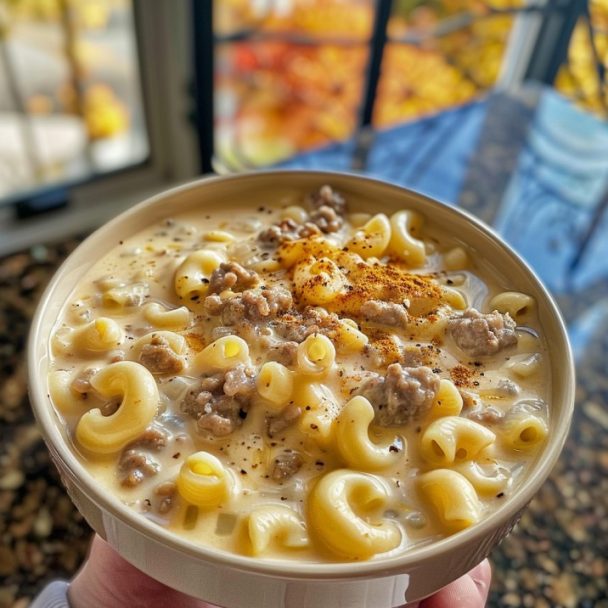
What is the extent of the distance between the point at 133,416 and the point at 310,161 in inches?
71.6

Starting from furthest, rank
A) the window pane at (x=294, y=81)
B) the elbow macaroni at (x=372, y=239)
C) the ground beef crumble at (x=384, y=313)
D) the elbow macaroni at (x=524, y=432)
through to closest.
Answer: the window pane at (x=294, y=81) → the elbow macaroni at (x=372, y=239) → the ground beef crumble at (x=384, y=313) → the elbow macaroni at (x=524, y=432)

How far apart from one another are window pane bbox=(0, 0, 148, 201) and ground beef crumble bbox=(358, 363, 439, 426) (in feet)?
6.67

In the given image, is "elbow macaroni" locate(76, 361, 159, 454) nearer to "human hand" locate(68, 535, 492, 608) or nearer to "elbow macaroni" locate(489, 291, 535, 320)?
"human hand" locate(68, 535, 492, 608)

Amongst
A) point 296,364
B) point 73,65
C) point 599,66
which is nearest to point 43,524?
point 296,364

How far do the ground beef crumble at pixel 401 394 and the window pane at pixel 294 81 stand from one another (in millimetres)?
2386

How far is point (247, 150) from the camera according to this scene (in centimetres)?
321

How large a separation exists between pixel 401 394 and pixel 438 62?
303 cm

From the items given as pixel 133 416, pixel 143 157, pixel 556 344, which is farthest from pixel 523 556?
pixel 143 157

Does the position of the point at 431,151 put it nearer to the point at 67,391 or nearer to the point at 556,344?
the point at 556,344

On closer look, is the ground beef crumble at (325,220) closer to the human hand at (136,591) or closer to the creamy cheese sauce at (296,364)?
the creamy cheese sauce at (296,364)

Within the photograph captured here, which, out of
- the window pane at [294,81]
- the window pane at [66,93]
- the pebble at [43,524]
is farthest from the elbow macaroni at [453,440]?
the window pane at [294,81]

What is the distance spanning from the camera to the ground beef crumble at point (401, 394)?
0.78 metres

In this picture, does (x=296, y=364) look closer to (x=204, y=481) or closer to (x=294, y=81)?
(x=204, y=481)

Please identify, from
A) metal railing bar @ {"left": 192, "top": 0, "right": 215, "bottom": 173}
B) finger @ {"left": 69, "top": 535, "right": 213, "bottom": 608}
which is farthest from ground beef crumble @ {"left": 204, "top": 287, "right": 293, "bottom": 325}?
metal railing bar @ {"left": 192, "top": 0, "right": 215, "bottom": 173}
